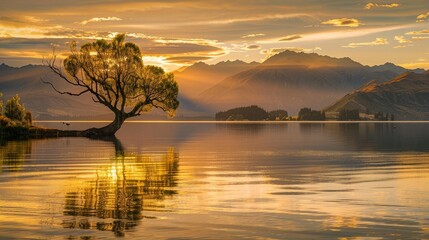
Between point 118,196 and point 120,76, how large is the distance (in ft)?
323

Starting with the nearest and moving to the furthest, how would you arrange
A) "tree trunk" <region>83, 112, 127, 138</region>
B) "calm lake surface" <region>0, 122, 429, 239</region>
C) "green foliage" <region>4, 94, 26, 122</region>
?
1. "calm lake surface" <region>0, 122, 429, 239</region>
2. "green foliage" <region>4, 94, 26, 122</region>
3. "tree trunk" <region>83, 112, 127, 138</region>

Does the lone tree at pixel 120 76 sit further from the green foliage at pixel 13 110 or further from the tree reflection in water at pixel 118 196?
the tree reflection in water at pixel 118 196

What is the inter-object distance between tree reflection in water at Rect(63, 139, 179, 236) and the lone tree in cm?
7664

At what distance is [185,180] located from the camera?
129 feet

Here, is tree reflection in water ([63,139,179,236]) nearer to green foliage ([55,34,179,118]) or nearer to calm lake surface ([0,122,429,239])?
calm lake surface ([0,122,429,239])

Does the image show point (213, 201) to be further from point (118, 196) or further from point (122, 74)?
point (122, 74)

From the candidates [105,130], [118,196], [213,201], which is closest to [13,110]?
[105,130]

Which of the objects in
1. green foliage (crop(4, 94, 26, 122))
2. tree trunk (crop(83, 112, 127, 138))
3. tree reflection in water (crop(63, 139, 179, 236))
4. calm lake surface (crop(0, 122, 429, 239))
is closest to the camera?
calm lake surface (crop(0, 122, 429, 239))

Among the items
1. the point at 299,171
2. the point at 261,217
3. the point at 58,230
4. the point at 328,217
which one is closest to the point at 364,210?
the point at 328,217

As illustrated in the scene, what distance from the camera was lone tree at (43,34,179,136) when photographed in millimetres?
124625

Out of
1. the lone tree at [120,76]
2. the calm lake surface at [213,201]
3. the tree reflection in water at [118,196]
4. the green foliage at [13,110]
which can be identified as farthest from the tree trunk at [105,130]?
the tree reflection in water at [118,196]

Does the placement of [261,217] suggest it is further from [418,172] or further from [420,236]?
[418,172]

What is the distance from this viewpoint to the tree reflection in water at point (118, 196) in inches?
933

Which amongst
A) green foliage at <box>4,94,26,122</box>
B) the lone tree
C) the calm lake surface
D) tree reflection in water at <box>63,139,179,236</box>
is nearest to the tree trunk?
the lone tree
